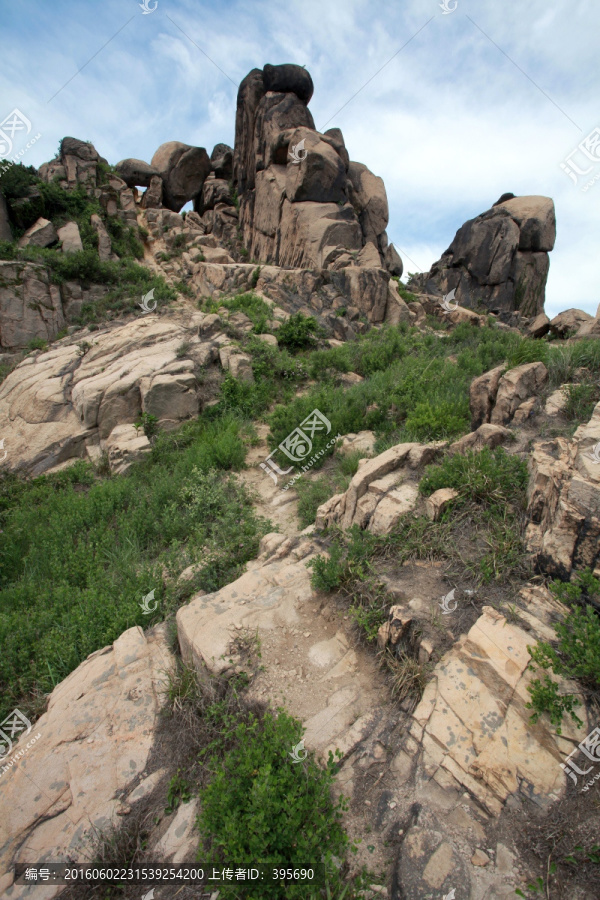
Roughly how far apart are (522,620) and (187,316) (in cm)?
1227

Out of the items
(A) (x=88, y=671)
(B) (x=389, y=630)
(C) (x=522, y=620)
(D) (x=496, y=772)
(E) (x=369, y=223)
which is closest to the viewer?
(D) (x=496, y=772)

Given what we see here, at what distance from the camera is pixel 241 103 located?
21.9 m

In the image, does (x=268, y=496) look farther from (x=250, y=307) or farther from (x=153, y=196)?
(x=153, y=196)

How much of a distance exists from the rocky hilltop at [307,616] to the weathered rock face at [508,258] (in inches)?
608

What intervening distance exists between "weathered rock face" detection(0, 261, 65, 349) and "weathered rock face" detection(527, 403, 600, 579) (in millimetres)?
16075

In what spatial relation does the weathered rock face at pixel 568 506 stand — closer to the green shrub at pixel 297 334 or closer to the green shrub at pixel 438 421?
the green shrub at pixel 438 421

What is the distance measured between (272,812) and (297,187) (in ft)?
69.2

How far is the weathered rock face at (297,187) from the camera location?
57.3 feet

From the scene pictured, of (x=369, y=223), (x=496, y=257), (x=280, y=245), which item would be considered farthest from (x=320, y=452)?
(x=496, y=257)

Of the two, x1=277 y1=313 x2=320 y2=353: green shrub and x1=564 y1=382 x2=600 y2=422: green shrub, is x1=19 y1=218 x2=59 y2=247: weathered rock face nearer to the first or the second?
x1=277 y1=313 x2=320 y2=353: green shrub

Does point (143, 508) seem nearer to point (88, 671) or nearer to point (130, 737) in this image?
point (88, 671)

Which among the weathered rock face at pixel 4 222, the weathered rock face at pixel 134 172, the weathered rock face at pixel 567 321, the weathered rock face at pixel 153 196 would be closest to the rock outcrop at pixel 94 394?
the weathered rock face at pixel 4 222

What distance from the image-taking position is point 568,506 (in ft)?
10.1

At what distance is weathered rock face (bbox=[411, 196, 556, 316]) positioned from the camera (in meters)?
23.7
